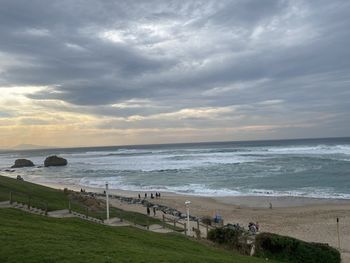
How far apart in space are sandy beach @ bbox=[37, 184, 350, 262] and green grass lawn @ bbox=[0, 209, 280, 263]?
1267 centimetres

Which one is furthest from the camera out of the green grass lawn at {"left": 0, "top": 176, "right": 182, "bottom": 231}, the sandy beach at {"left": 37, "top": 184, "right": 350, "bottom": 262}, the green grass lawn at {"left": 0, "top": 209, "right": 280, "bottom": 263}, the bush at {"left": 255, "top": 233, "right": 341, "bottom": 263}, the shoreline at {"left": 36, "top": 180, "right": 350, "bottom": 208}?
the shoreline at {"left": 36, "top": 180, "right": 350, "bottom": 208}

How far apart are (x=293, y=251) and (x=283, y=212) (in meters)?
18.3

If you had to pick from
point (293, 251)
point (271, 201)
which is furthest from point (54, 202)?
point (271, 201)

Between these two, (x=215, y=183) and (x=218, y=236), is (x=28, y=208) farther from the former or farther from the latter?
(x=215, y=183)

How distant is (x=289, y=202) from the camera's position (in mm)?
41906

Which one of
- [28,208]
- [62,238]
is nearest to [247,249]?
[62,238]

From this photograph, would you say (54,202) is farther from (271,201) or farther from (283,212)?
(271,201)

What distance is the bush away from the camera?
18.6 m

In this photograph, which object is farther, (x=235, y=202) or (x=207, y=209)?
(x=235, y=202)

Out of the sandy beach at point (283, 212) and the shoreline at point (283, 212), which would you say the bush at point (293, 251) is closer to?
the shoreline at point (283, 212)

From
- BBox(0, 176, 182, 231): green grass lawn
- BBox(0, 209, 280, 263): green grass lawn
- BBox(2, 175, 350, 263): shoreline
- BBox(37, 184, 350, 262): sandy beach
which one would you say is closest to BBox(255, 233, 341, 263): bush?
BBox(0, 209, 280, 263): green grass lawn

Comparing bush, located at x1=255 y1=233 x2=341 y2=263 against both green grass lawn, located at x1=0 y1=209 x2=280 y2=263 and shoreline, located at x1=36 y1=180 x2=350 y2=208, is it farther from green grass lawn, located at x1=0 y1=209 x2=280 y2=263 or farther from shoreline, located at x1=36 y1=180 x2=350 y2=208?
shoreline, located at x1=36 y1=180 x2=350 y2=208

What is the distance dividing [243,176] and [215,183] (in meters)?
7.68

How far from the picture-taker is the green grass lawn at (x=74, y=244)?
34.7 feet
